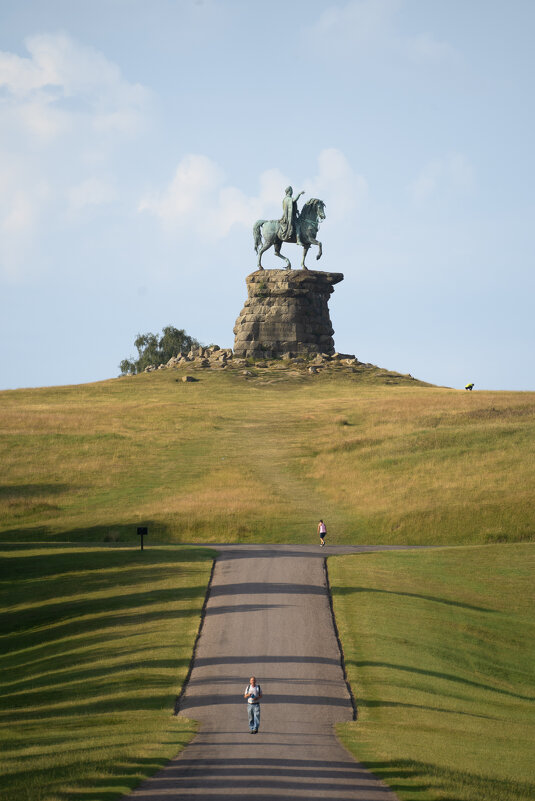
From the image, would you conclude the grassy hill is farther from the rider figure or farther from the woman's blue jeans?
the rider figure

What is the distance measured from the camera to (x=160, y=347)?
559 feet

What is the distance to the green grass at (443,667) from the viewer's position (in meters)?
21.3

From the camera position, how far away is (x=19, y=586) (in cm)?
4497

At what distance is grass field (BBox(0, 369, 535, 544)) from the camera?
196ft

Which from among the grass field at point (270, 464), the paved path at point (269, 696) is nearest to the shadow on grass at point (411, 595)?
the paved path at point (269, 696)

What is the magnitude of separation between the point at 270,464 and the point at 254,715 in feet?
167

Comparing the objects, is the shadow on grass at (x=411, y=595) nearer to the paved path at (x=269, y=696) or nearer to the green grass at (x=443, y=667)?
the green grass at (x=443, y=667)

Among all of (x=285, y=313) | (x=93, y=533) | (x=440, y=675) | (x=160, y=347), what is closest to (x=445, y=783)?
(x=440, y=675)

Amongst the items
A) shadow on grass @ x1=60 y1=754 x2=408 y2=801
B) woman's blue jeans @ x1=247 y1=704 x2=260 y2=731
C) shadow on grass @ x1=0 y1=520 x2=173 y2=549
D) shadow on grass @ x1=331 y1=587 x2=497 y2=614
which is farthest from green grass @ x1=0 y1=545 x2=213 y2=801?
shadow on grass @ x1=331 y1=587 x2=497 y2=614

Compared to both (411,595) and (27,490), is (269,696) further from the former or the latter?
(27,490)

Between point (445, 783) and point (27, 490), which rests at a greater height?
point (27, 490)

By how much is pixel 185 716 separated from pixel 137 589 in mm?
16335

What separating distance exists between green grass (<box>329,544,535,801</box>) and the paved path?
2.68 ft

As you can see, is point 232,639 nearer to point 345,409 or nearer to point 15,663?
point 15,663
